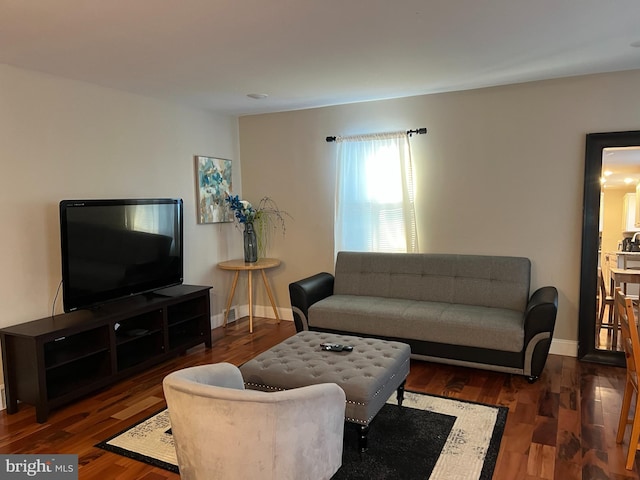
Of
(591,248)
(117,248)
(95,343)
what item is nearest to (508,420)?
(591,248)

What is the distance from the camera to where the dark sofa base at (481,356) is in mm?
3291

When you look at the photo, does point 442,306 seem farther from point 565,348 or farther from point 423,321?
point 565,348

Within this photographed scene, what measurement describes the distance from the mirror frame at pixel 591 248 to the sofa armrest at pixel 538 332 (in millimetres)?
675

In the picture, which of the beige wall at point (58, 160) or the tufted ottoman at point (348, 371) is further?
the beige wall at point (58, 160)

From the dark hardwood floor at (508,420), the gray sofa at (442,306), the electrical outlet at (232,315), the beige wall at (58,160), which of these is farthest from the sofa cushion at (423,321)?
the beige wall at (58,160)

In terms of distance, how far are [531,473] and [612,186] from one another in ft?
8.25

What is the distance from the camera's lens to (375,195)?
463cm

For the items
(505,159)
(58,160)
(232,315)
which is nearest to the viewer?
(58,160)

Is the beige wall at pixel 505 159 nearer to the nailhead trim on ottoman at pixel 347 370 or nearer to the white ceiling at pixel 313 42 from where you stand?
the white ceiling at pixel 313 42

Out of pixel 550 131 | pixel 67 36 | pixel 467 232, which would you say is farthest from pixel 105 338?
pixel 550 131

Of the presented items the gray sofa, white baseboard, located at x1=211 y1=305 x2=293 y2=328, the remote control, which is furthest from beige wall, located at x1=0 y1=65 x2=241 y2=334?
the remote control

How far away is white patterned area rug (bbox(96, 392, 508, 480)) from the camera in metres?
2.31

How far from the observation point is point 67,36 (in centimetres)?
260

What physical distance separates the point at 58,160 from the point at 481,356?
353 centimetres
